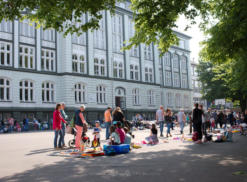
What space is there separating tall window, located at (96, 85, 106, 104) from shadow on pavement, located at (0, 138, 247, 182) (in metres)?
36.3

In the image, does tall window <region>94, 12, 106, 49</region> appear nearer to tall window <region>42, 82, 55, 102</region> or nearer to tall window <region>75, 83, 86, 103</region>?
tall window <region>75, 83, 86, 103</region>

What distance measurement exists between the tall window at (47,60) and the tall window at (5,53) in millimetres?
4613

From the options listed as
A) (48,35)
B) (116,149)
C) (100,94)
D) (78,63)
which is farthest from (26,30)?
(116,149)

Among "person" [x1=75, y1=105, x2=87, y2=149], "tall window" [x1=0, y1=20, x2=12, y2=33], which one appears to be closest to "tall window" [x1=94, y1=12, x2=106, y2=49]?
"tall window" [x1=0, y1=20, x2=12, y2=33]

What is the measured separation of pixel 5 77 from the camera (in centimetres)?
3581

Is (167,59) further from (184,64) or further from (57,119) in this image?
(57,119)

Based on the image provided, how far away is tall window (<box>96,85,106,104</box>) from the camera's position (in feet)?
150

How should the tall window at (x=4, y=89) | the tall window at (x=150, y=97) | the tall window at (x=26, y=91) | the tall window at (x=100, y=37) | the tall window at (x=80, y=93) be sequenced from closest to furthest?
the tall window at (x=4, y=89)
the tall window at (x=26, y=91)
the tall window at (x=80, y=93)
the tall window at (x=100, y=37)
the tall window at (x=150, y=97)

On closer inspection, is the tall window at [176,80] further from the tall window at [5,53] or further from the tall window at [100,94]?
the tall window at [5,53]

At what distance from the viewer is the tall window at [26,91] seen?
37459 millimetres

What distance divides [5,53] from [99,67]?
14.6 metres

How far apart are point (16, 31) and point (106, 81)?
15.3 meters

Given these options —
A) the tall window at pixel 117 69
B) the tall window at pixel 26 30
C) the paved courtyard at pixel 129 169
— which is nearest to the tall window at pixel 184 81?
the tall window at pixel 117 69

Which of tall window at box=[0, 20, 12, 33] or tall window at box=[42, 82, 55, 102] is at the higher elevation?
tall window at box=[0, 20, 12, 33]
